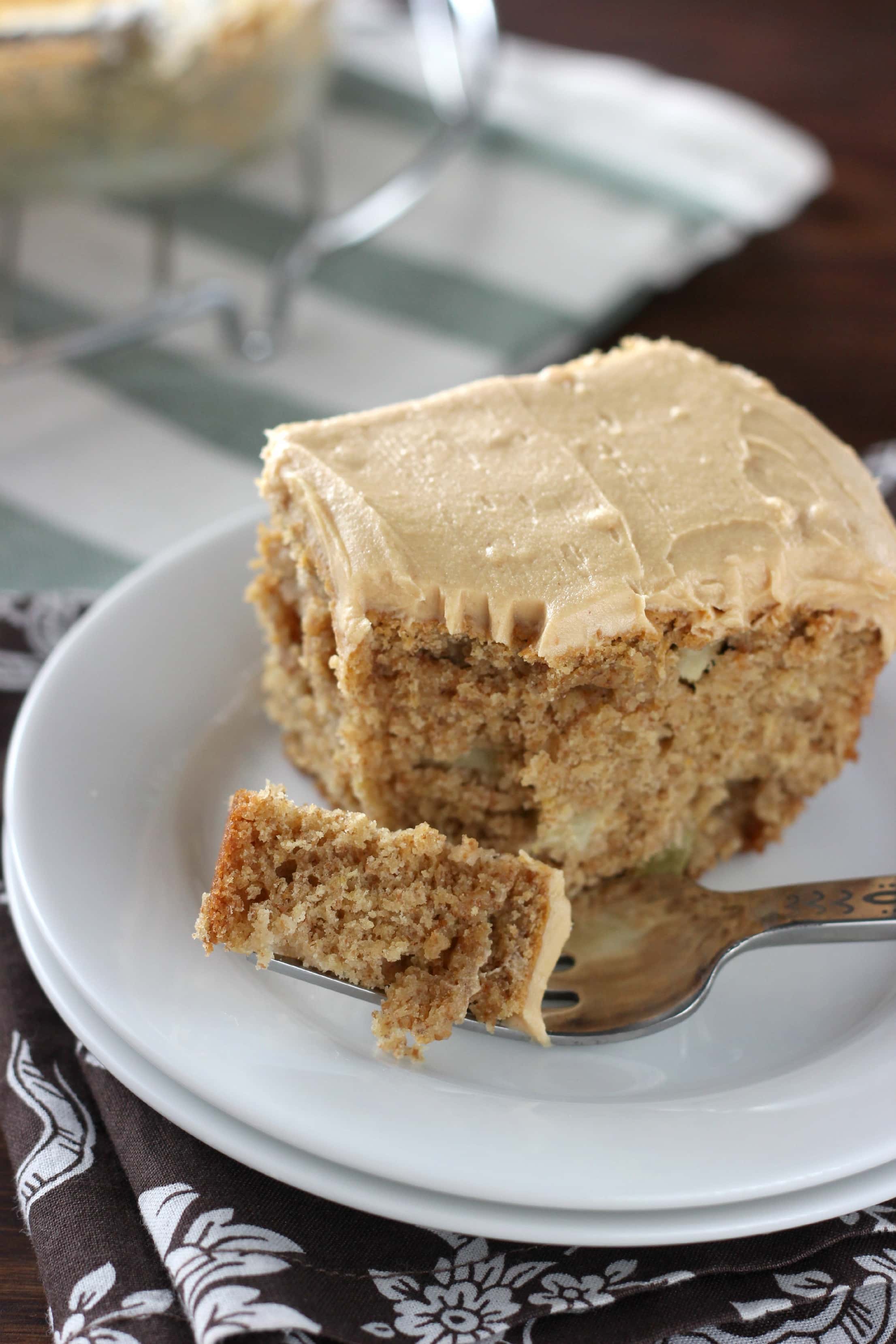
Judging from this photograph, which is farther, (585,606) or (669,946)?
(669,946)

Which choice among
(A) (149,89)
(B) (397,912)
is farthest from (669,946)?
(A) (149,89)

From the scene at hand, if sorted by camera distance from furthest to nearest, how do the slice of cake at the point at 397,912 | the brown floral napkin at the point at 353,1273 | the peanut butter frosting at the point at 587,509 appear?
1. the peanut butter frosting at the point at 587,509
2. the slice of cake at the point at 397,912
3. the brown floral napkin at the point at 353,1273

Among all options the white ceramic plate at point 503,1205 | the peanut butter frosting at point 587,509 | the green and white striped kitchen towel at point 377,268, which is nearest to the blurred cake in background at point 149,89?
the green and white striped kitchen towel at point 377,268

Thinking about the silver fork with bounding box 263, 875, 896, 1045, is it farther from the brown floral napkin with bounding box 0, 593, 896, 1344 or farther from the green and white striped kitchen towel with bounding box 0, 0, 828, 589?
the green and white striped kitchen towel with bounding box 0, 0, 828, 589

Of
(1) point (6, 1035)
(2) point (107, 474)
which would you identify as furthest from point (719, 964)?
(2) point (107, 474)

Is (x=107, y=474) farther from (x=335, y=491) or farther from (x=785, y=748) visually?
(x=785, y=748)

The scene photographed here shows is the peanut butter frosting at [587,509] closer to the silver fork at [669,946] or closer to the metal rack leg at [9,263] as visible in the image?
the silver fork at [669,946]

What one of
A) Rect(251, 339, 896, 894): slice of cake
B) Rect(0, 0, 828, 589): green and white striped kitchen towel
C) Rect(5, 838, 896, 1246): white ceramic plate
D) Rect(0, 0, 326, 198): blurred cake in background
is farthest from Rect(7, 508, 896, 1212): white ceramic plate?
Rect(0, 0, 326, 198): blurred cake in background

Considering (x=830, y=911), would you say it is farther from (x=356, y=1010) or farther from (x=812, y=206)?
(x=812, y=206)
